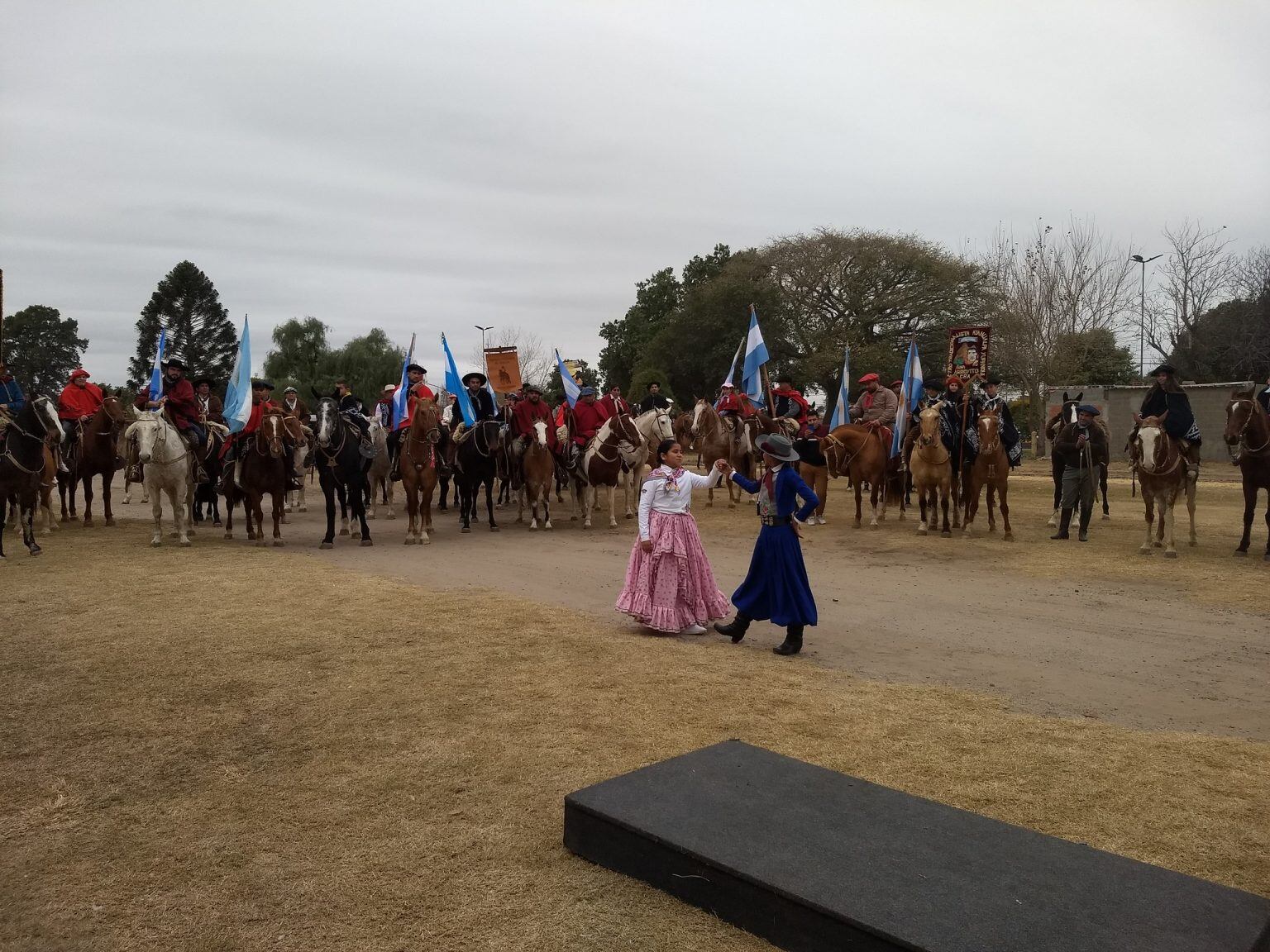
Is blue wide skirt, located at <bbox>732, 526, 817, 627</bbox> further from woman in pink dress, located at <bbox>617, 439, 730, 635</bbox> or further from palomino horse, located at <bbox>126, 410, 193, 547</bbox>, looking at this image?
palomino horse, located at <bbox>126, 410, 193, 547</bbox>

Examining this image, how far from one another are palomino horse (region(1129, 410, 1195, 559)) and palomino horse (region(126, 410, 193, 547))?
13809mm

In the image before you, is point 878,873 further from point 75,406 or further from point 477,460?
point 75,406

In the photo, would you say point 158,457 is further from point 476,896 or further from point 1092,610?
point 1092,610

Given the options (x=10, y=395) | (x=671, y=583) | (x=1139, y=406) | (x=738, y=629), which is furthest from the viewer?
(x=1139, y=406)

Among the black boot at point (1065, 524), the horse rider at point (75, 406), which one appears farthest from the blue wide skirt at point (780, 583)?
the horse rider at point (75, 406)

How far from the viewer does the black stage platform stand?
3.17 meters

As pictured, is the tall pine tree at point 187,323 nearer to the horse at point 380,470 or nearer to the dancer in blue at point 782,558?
the horse at point 380,470

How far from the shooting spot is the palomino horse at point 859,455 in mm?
16000

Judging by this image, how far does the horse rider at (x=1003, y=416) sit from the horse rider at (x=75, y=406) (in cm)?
1526

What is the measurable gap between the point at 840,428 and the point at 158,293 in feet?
177

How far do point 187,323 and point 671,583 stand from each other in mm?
57304

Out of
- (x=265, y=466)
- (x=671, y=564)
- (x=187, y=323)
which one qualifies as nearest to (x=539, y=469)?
(x=265, y=466)

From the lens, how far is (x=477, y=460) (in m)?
16.4

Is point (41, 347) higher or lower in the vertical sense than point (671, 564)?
higher
